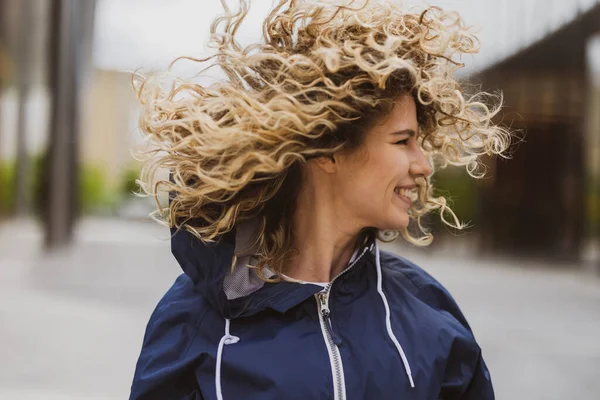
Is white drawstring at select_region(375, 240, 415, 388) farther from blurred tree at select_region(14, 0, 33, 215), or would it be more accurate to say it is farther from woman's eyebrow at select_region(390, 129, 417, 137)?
blurred tree at select_region(14, 0, 33, 215)

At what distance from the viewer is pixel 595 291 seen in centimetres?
996

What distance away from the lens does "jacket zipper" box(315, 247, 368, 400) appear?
5.58 feet

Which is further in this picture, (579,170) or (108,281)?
(579,170)

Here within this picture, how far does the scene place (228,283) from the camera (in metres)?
1.81

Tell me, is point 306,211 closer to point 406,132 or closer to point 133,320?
point 406,132

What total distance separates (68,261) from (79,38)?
12.7 ft

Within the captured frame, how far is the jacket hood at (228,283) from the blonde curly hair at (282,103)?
3cm

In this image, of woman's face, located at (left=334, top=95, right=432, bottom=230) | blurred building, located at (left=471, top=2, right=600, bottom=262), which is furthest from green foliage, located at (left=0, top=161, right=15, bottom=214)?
woman's face, located at (left=334, top=95, right=432, bottom=230)

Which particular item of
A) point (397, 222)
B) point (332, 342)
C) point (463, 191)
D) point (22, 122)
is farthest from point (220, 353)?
point (22, 122)

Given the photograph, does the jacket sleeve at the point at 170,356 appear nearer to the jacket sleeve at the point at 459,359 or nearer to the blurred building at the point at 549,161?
the jacket sleeve at the point at 459,359

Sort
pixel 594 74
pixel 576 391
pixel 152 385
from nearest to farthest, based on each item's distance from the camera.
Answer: pixel 152 385, pixel 576 391, pixel 594 74

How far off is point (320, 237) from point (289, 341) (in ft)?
1.00

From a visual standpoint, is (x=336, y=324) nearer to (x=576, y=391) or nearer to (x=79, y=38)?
(x=576, y=391)

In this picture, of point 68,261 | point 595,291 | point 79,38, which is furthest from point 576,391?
point 79,38
